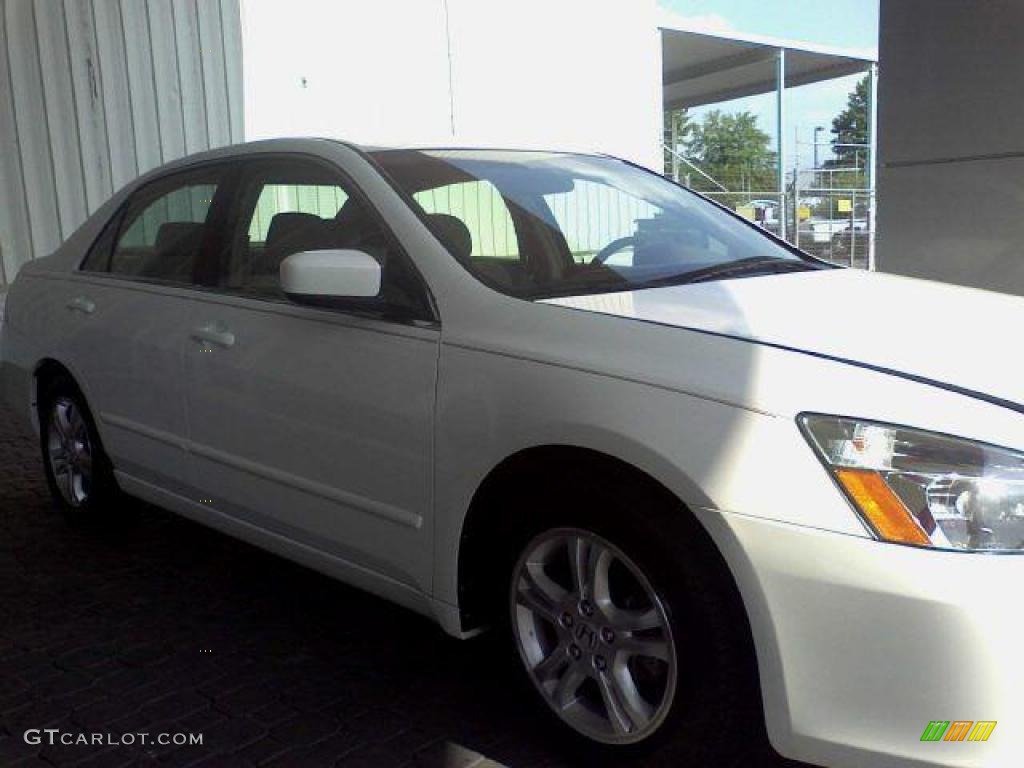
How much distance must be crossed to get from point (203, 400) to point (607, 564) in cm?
165

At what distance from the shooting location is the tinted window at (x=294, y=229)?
9.31 ft

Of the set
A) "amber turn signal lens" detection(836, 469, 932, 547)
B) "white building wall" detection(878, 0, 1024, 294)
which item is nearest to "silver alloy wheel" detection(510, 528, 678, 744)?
"amber turn signal lens" detection(836, 469, 932, 547)

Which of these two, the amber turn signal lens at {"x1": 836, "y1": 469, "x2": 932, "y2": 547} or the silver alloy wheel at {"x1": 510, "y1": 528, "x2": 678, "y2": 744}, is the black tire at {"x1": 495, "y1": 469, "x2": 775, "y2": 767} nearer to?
the silver alloy wheel at {"x1": 510, "y1": 528, "x2": 678, "y2": 744}

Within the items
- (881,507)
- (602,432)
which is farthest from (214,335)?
(881,507)

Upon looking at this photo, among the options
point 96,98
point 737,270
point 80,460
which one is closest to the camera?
point 737,270

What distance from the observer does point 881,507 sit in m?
1.87

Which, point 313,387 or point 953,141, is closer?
point 313,387

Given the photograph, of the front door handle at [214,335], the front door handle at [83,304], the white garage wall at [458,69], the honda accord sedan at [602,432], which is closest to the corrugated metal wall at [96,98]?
the white garage wall at [458,69]

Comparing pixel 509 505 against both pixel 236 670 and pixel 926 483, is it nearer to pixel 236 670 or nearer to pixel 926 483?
pixel 926 483

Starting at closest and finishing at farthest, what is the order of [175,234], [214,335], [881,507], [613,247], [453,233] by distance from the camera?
[881,507] < [453,233] < [613,247] < [214,335] < [175,234]

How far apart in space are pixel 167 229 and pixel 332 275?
1.57m

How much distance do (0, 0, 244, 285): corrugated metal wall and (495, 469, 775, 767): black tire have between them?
8.04 meters

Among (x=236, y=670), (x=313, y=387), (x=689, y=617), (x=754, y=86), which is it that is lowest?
(x=236, y=670)

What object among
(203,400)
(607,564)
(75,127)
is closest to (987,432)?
(607,564)
